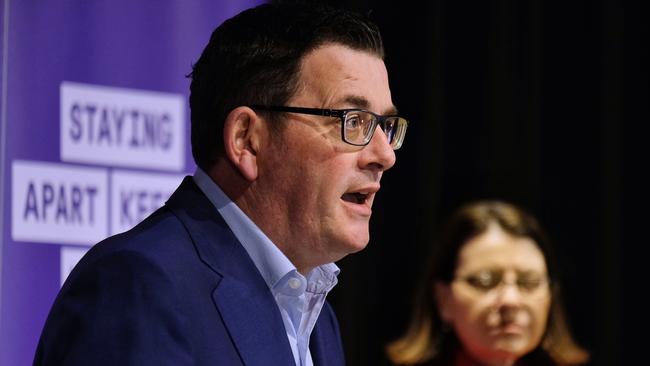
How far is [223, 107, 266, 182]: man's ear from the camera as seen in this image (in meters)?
2.06

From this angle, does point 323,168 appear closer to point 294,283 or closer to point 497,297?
point 294,283

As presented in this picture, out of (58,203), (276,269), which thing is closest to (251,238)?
(276,269)

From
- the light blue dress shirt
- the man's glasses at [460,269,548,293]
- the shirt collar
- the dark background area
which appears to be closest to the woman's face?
the man's glasses at [460,269,548,293]

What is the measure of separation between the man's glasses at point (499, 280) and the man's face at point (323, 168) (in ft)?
4.55

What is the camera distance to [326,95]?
2.07 m

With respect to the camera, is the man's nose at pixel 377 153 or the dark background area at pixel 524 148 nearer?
the man's nose at pixel 377 153

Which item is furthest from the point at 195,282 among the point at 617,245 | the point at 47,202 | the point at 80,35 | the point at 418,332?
the point at 617,245

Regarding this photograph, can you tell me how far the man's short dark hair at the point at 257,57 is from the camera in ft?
6.82

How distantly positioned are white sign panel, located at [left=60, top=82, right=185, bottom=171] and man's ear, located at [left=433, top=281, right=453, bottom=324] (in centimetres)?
91

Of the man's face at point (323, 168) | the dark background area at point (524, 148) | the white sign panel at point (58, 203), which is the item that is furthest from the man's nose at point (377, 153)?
the dark background area at point (524, 148)

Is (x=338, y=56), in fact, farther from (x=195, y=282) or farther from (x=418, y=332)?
(x=418, y=332)

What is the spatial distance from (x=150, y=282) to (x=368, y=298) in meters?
2.09

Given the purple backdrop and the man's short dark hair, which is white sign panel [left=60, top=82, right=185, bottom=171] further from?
the man's short dark hair

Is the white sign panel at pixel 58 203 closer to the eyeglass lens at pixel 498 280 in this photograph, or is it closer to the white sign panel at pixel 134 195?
the white sign panel at pixel 134 195
